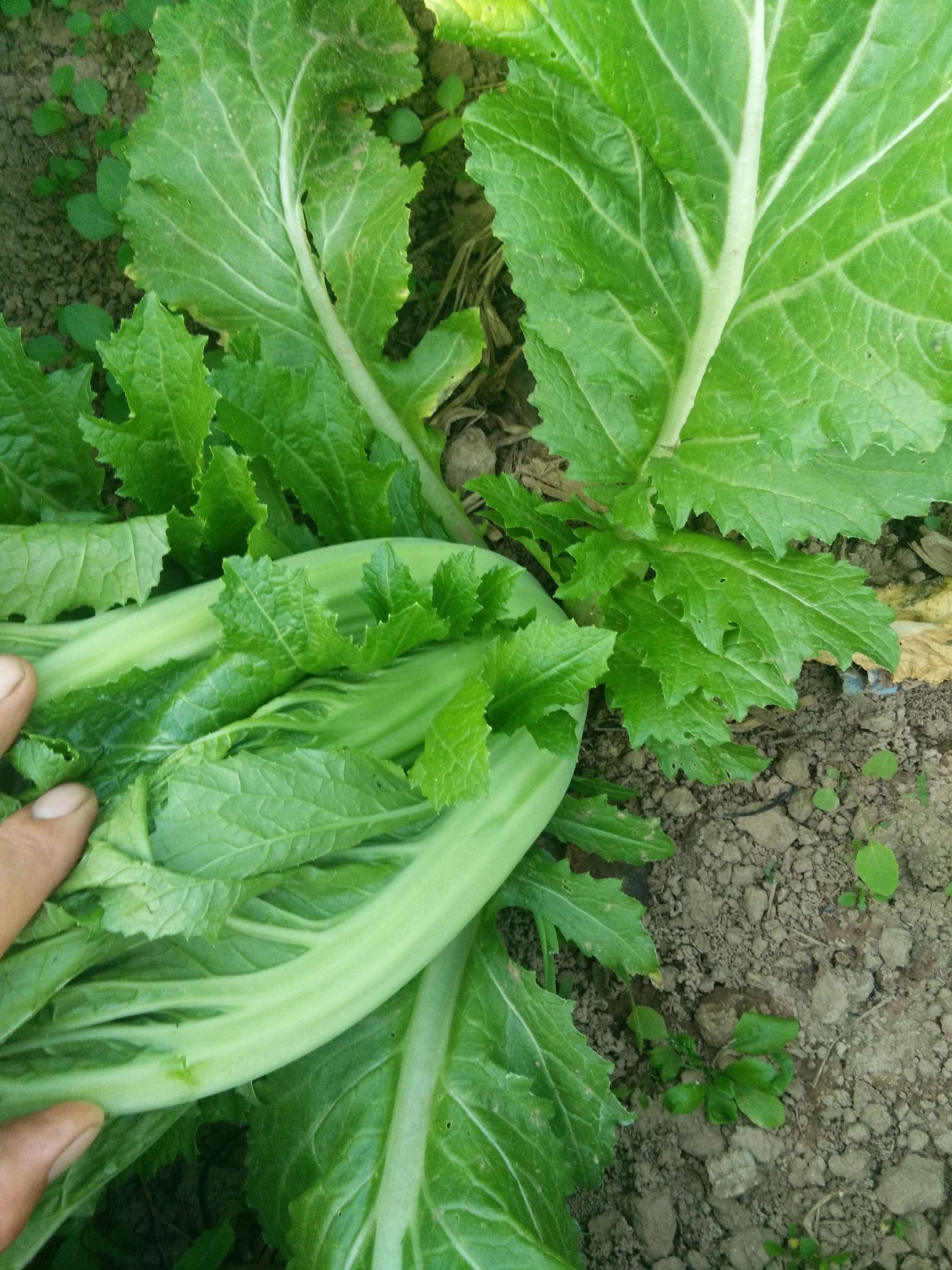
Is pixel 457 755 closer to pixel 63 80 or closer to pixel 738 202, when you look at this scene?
pixel 738 202

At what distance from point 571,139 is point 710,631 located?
3.03 feet

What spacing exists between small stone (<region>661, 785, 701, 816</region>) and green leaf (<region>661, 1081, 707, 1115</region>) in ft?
2.12

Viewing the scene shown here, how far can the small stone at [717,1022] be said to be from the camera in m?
2.39

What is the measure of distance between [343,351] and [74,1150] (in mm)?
1725

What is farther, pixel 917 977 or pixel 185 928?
pixel 917 977

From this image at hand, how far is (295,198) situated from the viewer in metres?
2.24

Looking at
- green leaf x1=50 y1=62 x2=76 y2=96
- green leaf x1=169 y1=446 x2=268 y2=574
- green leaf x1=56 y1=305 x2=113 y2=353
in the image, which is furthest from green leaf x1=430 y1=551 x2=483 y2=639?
green leaf x1=50 y1=62 x2=76 y2=96

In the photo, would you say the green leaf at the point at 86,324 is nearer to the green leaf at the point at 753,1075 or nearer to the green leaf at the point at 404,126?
the green leaf at the point at 404,126

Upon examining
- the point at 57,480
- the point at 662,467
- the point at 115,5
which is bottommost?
the point at 662,467

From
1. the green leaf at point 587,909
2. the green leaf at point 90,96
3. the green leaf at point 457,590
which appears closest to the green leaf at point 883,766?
the green leaf at point 587,909

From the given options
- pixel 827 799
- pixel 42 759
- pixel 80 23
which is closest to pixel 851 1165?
pixel 827 799

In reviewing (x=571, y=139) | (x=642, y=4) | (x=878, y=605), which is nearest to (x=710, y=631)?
(x=878, y=605)

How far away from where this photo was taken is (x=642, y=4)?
5.10 feet

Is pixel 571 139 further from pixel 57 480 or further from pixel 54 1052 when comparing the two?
pixel 54 1052
